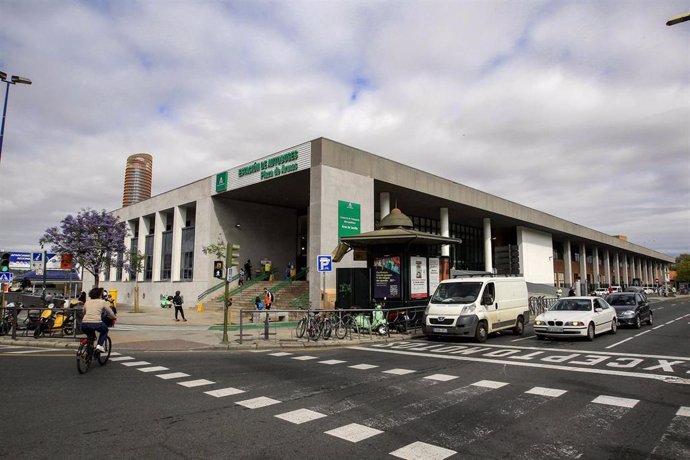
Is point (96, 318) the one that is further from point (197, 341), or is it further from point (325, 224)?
point (325, 224)

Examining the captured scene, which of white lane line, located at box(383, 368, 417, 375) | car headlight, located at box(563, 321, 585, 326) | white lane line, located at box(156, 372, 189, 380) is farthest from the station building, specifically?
white lane line, located at box(156, 372, 189, 380)

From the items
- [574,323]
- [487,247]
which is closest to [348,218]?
[574,323]

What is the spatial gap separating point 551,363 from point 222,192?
89.3ft

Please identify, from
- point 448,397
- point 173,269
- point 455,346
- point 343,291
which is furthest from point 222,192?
point 448,397

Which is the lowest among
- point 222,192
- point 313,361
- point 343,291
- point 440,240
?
point 313,361

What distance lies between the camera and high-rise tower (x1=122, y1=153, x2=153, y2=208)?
297ft

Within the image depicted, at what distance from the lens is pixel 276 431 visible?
5418 millimetres

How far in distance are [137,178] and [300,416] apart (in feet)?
313

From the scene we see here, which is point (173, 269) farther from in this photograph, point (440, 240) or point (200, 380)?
point (200, 380)

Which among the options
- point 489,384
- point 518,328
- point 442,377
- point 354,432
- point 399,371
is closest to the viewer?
point 354,432

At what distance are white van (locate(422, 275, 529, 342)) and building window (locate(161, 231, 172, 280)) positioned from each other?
30.4 metres

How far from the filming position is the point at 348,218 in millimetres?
26188

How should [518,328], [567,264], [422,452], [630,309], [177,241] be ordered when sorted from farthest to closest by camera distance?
[567,264] < [177,241] < [630,309] < [518,328] < [422,452]

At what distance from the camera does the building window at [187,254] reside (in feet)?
120
